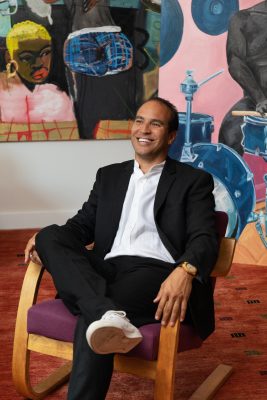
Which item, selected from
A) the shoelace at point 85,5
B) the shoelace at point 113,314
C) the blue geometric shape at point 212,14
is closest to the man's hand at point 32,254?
the shoelace at point 113,314

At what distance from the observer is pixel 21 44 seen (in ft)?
16.4

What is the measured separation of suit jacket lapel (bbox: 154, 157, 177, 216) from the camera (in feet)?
9.06

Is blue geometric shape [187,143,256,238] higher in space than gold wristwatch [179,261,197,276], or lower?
lower

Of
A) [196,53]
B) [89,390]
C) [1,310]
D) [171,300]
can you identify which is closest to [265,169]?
[196,53]

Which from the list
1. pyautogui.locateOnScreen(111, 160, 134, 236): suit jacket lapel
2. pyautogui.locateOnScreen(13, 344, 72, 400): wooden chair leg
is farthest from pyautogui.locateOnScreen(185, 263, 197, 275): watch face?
pyautogui.locateOnScreen(13, 344, 72, 400): wooden chair leg

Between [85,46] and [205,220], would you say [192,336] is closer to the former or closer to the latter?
[205,220]

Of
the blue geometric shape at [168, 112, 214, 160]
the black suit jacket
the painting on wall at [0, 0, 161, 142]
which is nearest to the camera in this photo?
the black suit jacket

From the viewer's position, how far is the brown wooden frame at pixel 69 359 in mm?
2301

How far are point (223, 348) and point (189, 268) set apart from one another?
39.2 inches

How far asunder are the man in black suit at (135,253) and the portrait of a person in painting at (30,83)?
2.35m

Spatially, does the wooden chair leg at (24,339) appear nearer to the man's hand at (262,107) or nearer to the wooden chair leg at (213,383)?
the wooden chair leg at (213,383)

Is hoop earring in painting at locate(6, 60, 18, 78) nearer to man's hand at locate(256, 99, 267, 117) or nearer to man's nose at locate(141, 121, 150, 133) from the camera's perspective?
man's hand at locate(256, 99, 267, 117)

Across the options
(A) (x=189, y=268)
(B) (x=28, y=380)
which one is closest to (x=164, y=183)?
(A) (x=189, y=268)

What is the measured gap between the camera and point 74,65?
5.10 meters
